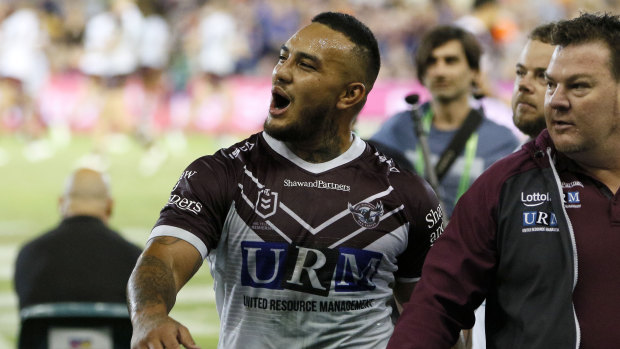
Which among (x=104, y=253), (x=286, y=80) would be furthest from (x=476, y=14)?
(x=286, y=80)

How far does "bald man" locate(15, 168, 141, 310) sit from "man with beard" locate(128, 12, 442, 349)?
154 centimetres

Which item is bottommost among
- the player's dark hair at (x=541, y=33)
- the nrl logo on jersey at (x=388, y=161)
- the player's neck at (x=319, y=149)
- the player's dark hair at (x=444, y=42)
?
the nrl logo on jersey at (x=388, y=161)

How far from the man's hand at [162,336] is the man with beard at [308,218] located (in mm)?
517

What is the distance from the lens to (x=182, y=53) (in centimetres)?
2330

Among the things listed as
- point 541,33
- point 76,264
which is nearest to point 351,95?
point 541,33

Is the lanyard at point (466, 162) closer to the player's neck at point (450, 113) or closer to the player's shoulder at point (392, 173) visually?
the player's neck at point (450, 113)

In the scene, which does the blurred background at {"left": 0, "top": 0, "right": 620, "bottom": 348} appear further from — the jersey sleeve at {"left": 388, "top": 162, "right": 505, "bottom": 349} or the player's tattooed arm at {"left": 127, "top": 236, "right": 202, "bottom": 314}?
the jersey sleeve at {"left": 388, "top": 162, "right": 505, "bottom": 349}

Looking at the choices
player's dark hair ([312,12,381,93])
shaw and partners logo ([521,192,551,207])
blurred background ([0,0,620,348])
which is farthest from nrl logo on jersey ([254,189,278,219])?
blurred background ([0,0,620,348])

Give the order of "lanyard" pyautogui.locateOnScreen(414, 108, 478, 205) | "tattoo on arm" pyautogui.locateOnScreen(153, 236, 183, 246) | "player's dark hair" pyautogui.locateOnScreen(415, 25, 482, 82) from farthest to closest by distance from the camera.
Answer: "player's dark hair" pyautogui.locateOnScreen(415, 25, 482, 82)
"lanyard" pyautogui.locateOnScreen(414, 108, 478, 205)
"tattoo on arm" pyautogui.locateOnScreen(153, 236, 183, 246)

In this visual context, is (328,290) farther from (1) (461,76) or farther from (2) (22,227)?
(2) (22,227)

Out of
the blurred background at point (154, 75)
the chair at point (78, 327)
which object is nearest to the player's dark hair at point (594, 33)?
the chair at point (78, 327)

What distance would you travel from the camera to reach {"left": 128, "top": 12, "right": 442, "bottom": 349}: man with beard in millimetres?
3498

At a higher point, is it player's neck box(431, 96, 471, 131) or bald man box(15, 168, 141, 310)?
player's neck box(431, 96, 471, 131)

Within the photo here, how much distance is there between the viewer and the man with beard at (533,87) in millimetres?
4602
